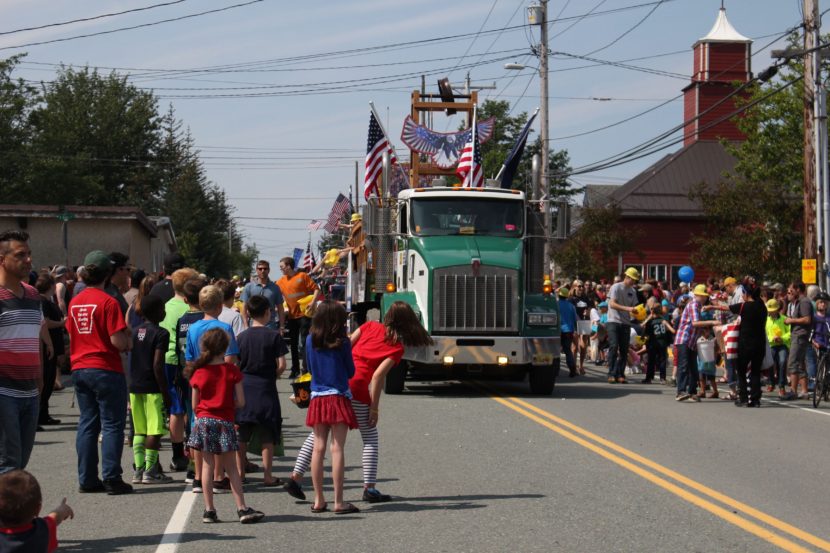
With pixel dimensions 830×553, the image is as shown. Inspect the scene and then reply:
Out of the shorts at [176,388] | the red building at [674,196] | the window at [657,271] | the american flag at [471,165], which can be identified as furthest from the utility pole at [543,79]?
the window at [657,271]

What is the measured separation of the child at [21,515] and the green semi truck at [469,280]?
1279 centimetres

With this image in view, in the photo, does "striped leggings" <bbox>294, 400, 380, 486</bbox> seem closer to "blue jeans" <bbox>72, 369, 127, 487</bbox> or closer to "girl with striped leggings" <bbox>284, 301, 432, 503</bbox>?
"girl with striped leggings" <bbox>284, 301, 432, 503</bbox>

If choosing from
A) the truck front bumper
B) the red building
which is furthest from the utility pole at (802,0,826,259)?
the red building

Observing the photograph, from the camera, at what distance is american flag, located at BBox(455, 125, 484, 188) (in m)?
24.1

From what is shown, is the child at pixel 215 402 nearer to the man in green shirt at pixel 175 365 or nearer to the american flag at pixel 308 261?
the man in green shirt at pixel 175 365

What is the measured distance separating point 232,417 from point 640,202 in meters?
65.2

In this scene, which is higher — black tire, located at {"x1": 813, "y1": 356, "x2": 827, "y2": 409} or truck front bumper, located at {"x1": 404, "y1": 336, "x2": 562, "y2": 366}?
truck front bumper, located at {"x1": 404, "y1": 336, "x2": 562, "y2": 366}

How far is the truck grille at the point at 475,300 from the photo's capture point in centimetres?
1834

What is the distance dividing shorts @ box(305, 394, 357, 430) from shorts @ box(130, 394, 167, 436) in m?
1.99

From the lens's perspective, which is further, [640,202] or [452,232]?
[640,202]

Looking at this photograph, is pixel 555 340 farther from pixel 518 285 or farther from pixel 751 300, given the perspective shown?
pixel 751 300

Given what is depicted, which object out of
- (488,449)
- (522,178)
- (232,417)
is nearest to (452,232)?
(488,449)

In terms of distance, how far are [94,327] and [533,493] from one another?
3767 mm

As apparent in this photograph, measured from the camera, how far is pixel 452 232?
19.3 metres
